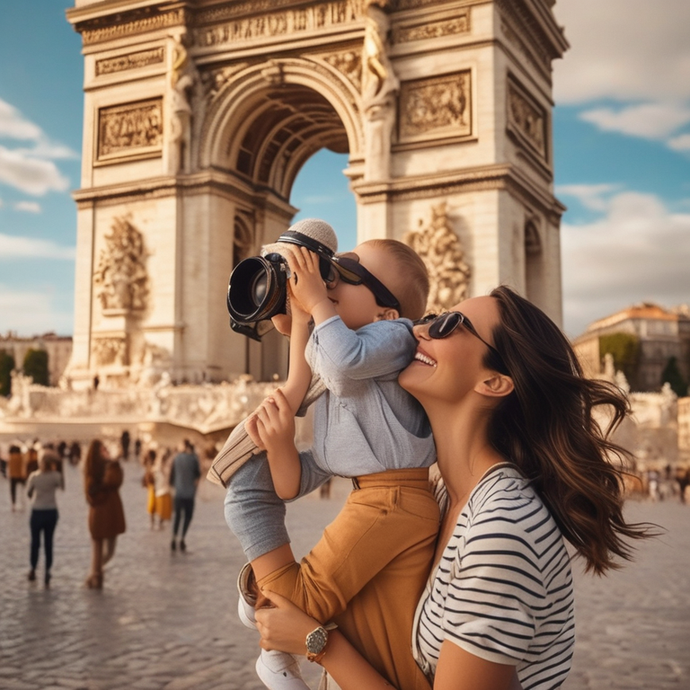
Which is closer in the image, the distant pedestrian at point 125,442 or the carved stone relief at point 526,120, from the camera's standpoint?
the carved stone relief at point 526,120

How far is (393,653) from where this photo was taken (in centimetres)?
161

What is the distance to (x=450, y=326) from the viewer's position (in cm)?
163

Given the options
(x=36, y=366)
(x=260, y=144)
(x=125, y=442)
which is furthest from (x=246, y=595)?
(x=36, y=366)

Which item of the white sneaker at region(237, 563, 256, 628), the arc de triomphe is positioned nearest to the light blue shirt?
the white sneaker at region(237, 563, 256, 628)

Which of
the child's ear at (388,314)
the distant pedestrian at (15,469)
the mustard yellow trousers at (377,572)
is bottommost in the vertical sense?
the distant pedestrian at (15,469)

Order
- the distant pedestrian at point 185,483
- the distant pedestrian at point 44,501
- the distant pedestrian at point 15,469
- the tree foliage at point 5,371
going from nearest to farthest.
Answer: the distant pedestrian at point 44,501
the distant pedestrian at point 185,483
the distant pedestrian at point 15,469
the tree foliage at point 5,371

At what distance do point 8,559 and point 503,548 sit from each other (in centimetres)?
831

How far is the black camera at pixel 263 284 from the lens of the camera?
1.70 m

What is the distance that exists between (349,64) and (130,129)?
6618 mm

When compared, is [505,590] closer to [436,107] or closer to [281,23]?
[436,107]

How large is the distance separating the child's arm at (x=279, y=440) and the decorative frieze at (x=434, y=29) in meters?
20.6

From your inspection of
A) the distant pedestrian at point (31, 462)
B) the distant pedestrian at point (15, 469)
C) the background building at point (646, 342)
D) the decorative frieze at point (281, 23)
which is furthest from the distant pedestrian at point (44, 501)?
the background building at point (646, 342)

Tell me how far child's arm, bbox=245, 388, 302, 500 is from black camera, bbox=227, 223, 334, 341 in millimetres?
172

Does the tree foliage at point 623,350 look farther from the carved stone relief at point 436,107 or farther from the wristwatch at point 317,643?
the wristwatch at point 317,643
